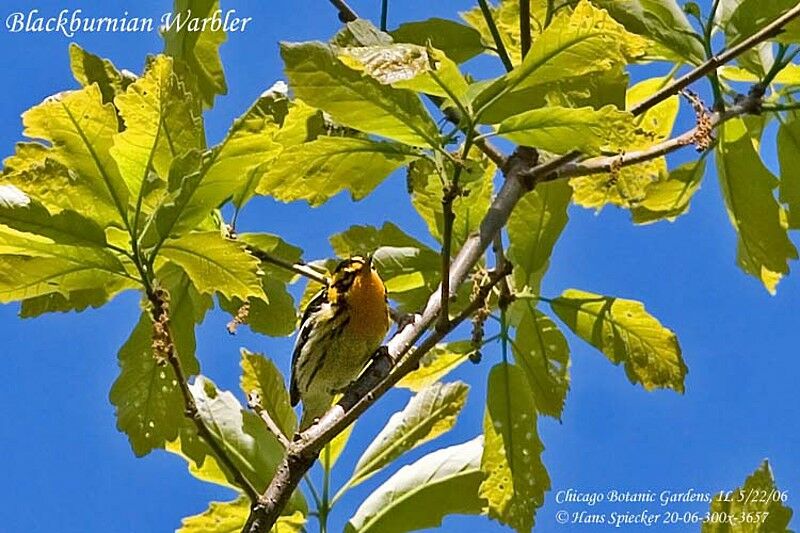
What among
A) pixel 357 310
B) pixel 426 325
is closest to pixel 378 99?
pixel 426 325

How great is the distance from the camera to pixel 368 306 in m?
2.88

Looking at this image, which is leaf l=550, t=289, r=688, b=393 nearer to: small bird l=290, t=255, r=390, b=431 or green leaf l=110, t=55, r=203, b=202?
green leaf l=110, t=55, r=203, b=202

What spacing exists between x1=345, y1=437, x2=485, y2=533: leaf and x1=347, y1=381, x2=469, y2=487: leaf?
0.18 ft

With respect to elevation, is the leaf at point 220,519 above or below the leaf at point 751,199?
below

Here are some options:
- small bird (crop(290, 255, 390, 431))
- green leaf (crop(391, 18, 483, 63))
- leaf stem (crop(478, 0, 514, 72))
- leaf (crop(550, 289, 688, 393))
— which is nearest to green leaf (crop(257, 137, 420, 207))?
leaf stem (crop(478, 0, 514, 72))

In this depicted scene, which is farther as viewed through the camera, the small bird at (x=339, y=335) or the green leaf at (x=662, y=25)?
the small bird at (x=339, y=335)

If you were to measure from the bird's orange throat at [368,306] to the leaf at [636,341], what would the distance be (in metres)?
1.06

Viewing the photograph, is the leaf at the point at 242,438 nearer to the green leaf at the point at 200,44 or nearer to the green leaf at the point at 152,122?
the green leaf at the point at 200,44

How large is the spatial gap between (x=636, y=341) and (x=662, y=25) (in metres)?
0.52

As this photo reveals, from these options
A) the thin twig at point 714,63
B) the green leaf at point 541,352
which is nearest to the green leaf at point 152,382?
the green leaf at point 541,352

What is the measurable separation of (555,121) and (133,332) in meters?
0.86

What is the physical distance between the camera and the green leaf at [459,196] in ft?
5.12

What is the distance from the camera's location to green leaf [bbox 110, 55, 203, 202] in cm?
127

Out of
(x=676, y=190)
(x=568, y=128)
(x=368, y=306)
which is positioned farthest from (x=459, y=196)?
(x=368, y=306)
